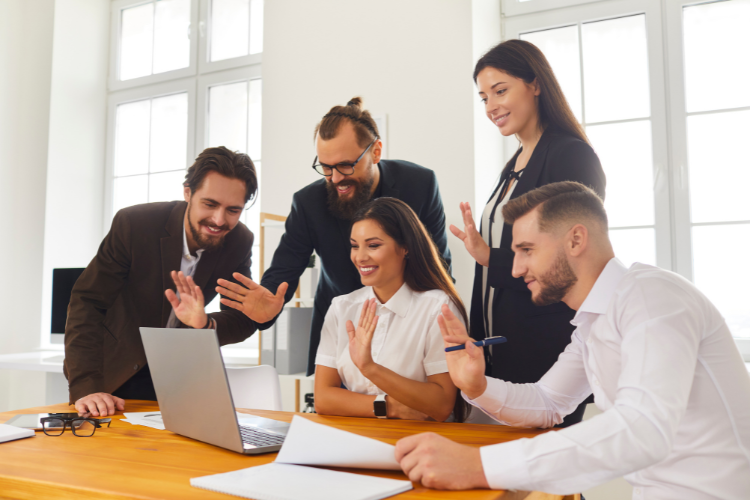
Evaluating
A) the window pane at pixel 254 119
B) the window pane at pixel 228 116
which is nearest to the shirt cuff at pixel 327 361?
the window pane at pixel 254 119

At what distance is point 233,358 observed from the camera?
12.2ft

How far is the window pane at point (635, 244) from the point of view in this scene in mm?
3000

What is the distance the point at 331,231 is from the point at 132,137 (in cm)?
337

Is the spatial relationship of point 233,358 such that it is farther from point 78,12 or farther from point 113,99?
point 78,12

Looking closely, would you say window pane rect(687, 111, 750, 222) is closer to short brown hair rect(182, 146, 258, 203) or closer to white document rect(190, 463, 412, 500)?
short brown hair rect(182, 146, 258, 203)

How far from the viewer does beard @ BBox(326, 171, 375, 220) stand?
6.48 feet

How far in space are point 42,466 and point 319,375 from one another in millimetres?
850

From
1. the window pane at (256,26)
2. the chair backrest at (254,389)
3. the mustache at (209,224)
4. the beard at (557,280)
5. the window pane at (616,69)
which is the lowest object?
the chair backrest at (254,389)

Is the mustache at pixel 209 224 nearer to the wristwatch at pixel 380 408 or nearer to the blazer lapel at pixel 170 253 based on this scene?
the blazer lapel at pixel 170 253

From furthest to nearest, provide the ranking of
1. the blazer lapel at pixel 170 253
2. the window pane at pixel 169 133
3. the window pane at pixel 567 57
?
the window pane at pixel 169 133 < the window pane at pixel 567 57 < the blazer lapel at pixel 170 253

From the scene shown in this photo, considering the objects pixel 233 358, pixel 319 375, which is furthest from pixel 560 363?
pixel 233 358

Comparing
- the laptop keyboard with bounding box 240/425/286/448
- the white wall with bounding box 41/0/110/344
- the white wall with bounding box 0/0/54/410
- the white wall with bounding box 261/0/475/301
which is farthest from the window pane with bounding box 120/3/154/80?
the laptop keyboard with bounding box 240/425/286/448

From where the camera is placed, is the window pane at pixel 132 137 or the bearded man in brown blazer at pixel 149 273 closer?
the bearded man in brown blazer at pixel 149 273

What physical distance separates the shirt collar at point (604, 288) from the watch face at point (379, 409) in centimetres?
66
